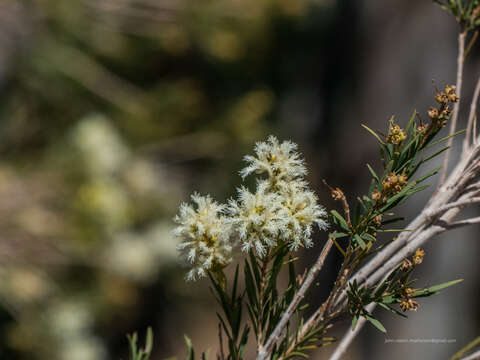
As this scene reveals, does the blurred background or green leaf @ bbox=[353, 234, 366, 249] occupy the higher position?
the blurred background

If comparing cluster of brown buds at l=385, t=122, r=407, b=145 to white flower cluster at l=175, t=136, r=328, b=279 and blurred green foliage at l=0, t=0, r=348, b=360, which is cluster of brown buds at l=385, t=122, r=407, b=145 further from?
blurred green foliage at l=0, t=0, r=348, b=360

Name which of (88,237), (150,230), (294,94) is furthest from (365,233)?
(294,94)

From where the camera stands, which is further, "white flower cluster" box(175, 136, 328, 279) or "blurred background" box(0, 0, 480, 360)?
"blurred background" box(0, 0, 480, 360)

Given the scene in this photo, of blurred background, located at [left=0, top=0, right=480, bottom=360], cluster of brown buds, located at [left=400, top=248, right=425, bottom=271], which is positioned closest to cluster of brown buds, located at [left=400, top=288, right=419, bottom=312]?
cluster of brown buds, located at [left=400, top=248, right=425, bottom=271]

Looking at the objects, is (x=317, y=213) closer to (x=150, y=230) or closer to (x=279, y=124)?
(x=150, y=230)

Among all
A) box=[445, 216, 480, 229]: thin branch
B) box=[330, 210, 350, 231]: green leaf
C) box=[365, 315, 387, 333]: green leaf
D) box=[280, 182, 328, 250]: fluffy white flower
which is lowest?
box=[365, 315, 387, 333]: green leaf

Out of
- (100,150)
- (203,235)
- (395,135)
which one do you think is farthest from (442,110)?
(100,150)
